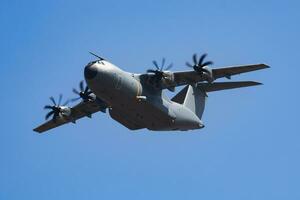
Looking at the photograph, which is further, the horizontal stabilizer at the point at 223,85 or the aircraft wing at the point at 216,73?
the horizontal stabilizer at the point at 223,85

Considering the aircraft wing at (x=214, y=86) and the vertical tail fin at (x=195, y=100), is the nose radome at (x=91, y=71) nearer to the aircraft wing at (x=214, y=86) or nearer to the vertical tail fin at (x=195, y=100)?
the vertical tail fin at (x=195, y=100)

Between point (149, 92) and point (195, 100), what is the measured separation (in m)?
5.40

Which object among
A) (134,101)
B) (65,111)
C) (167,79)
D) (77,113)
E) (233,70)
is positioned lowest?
(77,113)

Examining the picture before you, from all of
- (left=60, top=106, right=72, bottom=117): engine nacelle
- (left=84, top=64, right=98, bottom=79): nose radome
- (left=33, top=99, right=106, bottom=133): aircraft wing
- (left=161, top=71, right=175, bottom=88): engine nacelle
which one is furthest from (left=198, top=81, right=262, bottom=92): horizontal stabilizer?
(left=84, top=64, right=98, bottom=79): nose radome

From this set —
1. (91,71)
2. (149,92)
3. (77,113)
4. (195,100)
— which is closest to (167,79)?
(149,92)

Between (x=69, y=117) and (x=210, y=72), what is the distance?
33.8 ft

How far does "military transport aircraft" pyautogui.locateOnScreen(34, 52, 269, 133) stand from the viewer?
36.5m

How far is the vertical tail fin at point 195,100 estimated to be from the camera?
4227 cm

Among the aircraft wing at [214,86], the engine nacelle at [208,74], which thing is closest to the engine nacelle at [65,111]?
the aircraft wing at [214,86]

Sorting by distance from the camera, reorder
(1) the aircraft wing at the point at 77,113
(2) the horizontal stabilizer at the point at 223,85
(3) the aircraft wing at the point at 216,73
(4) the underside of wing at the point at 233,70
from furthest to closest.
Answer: (1) the aircraft wing at the point at 77,113 < (2) the horizontal stabilizer at the point at 223,85 < (3) the aircraft wing at the point at 216,73 < (4) the underside of wing at the point at 233,70

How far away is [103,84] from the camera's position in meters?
36.2

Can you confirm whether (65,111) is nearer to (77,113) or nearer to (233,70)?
(77,113)

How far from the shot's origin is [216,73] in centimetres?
3884

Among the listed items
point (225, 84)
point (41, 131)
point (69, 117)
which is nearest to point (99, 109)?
point (69, 117)
